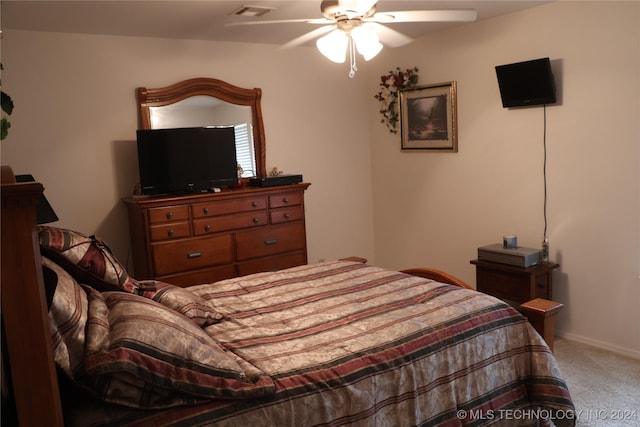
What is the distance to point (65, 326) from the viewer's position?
159 cm

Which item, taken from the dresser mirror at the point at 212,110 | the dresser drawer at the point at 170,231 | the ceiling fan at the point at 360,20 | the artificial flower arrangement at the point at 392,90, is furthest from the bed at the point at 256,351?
the artificial flower arrangement at the point at 392,90

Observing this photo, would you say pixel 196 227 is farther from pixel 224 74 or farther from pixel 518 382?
pixel 518 382

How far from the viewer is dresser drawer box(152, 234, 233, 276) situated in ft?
12.7

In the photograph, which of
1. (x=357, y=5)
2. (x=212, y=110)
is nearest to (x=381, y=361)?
(x=357, y=5)

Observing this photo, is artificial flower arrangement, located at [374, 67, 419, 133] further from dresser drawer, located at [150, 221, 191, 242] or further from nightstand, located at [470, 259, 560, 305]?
dresser drawer, located at [150, 221, 191, 242]

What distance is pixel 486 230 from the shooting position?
437 centimetres

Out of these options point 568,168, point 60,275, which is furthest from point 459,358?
point 568,168

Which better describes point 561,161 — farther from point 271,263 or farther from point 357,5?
point 271,263

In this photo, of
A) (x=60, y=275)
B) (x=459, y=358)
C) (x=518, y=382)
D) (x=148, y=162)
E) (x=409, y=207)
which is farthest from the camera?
(x=409, y=207)

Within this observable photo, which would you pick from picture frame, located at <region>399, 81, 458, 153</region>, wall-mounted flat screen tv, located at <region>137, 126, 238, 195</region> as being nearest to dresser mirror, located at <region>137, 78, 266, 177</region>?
wall-mounted flat screen tv, located at <region>137, 126, 238, 195</region>

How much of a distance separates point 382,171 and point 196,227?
6.94 ft

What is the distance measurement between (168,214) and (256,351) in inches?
85.1

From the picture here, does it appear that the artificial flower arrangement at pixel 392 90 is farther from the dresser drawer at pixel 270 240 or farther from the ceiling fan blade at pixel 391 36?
the ceiling fan blade at pixel 391 36

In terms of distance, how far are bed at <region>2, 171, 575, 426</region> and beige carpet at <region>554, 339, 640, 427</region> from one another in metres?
0.62
